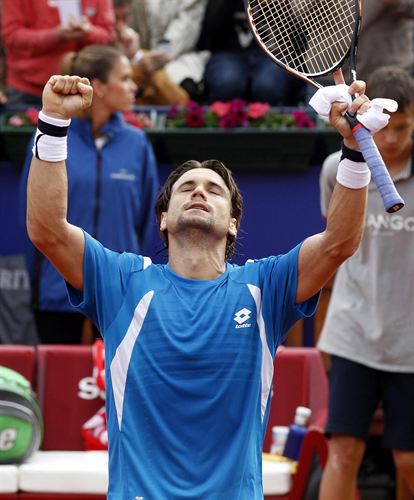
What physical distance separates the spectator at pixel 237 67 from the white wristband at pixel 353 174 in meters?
4.40

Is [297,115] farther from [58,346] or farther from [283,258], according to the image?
[283,258]

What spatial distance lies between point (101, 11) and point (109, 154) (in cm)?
149

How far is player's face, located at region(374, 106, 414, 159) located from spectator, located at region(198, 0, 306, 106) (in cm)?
257

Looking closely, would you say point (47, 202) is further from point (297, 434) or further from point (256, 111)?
point (256, 111)

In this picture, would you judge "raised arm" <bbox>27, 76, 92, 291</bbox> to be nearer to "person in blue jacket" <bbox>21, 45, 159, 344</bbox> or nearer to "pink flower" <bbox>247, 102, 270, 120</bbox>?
"person in blue jacket" <bbox>21, 45, 159, 344</bbox>

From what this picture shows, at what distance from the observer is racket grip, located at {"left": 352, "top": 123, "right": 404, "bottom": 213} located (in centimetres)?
330

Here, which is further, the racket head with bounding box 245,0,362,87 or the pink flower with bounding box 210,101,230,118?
the pink flower with bounding box 210,101,230,118

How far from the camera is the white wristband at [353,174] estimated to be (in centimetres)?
368

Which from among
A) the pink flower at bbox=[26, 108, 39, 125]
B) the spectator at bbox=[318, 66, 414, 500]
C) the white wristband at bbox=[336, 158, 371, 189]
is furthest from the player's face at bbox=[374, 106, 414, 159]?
the pink flower at bbox=[26, 108, 39, 125]

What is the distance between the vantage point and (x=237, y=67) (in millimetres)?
8328

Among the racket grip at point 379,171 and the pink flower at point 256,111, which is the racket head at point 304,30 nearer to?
the racket grip at point 379,171

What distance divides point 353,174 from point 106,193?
3309 millimetres

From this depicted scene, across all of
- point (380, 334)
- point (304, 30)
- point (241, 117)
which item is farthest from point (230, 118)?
point (304, 30)

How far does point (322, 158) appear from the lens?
25.3 feet
